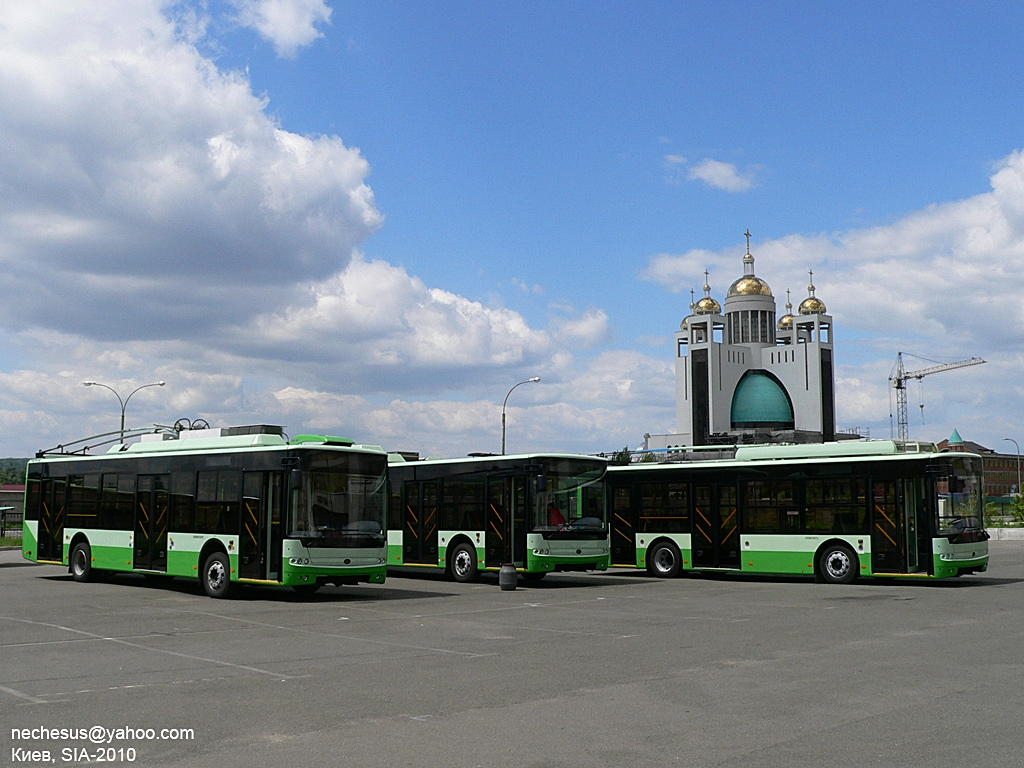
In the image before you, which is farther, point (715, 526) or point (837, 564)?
point (715, 526)

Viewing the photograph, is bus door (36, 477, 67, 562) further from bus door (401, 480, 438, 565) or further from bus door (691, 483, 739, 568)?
bus door (691, 483, 739, 568)

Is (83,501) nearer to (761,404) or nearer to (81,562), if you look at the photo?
(81,562)

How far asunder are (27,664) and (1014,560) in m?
32.4

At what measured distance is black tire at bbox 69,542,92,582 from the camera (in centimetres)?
2328

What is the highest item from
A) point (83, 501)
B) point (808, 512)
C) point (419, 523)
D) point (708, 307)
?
point (708, 307)

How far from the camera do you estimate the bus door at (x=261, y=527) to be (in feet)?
60.7

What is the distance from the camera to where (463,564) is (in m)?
24.2

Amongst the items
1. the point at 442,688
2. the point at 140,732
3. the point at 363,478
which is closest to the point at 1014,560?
the point at 363,478

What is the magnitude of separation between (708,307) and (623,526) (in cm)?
8392

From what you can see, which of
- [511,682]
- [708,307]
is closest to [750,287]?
[708,307]

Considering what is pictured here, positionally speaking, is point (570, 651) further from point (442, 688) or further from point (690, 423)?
point (690, 423)

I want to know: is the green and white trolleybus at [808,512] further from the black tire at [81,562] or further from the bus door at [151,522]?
the black tire at [81,562]

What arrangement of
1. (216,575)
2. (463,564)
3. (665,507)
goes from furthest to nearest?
(665,507) → (463,564) → (216,575)

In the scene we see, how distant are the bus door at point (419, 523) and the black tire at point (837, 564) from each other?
906cm
